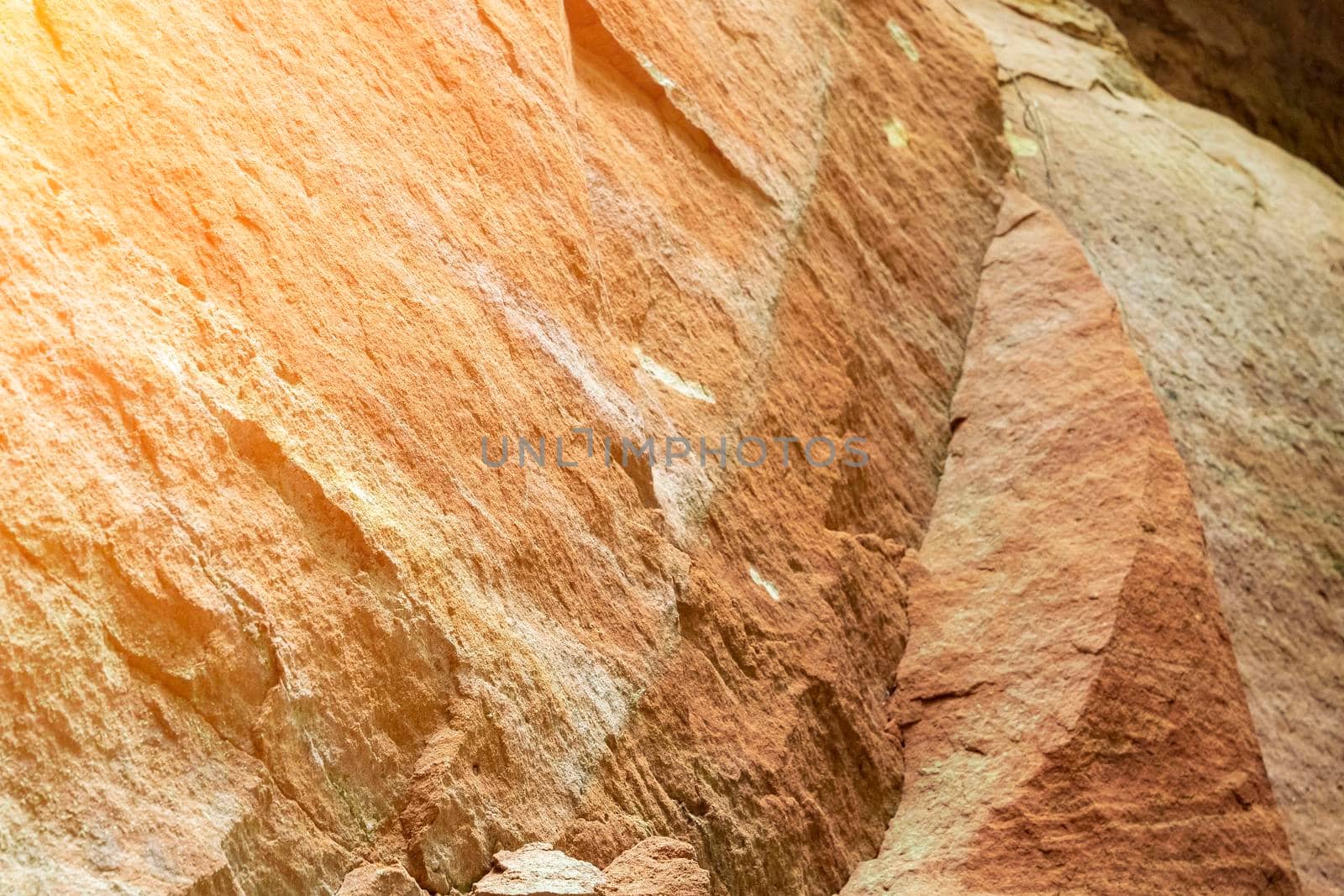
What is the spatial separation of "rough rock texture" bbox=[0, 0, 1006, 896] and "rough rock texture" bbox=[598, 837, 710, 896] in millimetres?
69

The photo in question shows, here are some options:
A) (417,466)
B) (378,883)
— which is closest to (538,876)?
(378,883)

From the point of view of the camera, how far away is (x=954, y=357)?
4.62 metres

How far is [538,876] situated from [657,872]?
0.30 metres

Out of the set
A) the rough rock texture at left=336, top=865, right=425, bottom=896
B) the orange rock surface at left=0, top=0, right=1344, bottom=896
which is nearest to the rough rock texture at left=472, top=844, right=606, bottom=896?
the orange rock surface at left=0, top=0, right=1344, bottom=896

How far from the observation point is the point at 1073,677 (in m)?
3.40

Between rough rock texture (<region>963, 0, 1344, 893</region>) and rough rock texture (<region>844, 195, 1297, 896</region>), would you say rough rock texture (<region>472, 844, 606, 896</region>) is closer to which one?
rough rock texture (<region>844, 195, 1297, 896</region>)

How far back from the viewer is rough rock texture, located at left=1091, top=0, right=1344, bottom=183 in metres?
7.90

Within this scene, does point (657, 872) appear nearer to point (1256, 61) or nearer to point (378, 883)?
point (378, 883)

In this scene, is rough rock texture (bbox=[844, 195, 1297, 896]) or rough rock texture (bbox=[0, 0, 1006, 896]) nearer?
rough rock texture (bbox=[0, 0, 1006, 896])

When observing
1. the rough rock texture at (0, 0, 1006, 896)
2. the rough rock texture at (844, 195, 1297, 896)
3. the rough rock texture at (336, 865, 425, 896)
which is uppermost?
the rough rock texture at (0, 0, 1006, 896)

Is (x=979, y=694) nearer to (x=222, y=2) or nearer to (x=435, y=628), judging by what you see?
(x=435, y=628)

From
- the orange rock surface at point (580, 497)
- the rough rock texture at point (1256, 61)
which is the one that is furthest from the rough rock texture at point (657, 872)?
the rough rock texture at point (1256, 61)

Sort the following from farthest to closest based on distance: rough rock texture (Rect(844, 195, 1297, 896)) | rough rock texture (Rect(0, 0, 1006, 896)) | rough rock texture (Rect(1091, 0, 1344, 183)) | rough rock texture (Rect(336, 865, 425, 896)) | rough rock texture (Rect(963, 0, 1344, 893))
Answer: rough rock texture (Rect(1091, 0, 1344, 183)), rough rock texture (Rect(963, 0, 1344, 893)), rough rock texture (Rect(844, 195, 1297, 896)), rough rock texture (Rect(336, 865, 425, 896)), rough rock texture (Rect(0, 0, 1006, 896))

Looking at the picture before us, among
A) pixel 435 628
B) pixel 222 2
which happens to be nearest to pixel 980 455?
pixel 435 628
